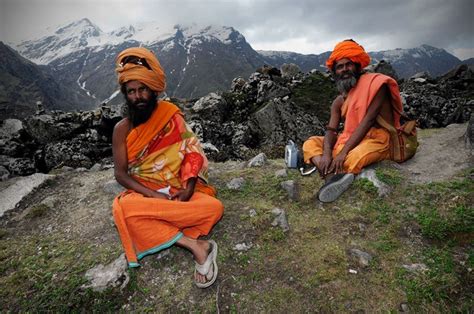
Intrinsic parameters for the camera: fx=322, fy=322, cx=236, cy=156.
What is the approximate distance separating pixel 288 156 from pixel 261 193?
1.31 m

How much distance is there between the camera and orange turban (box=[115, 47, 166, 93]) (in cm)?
445

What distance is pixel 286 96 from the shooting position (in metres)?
15.1

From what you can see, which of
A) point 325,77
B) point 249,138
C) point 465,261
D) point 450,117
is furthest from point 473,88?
point 465,261

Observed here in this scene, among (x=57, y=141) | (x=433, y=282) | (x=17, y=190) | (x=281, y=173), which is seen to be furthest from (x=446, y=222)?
(x=57, y=141)

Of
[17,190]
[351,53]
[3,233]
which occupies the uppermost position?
[351,53]

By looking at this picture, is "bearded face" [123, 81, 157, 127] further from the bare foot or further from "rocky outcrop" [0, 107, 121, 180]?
"rocky outcrop" [0, 107, 121, 180]

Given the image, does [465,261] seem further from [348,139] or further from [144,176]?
[144,176]

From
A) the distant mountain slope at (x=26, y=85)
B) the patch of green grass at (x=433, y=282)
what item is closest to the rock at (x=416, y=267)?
the patch of green grass at (x=433, y=282)

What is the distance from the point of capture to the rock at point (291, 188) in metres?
5.47

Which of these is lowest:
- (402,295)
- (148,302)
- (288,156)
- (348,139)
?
(148,302)

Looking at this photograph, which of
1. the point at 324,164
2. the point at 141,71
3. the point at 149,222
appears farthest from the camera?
the point at 324,164

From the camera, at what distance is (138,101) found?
4602mm

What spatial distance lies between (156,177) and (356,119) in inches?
141

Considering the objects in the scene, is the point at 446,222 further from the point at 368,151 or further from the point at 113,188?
the point at 113,188
